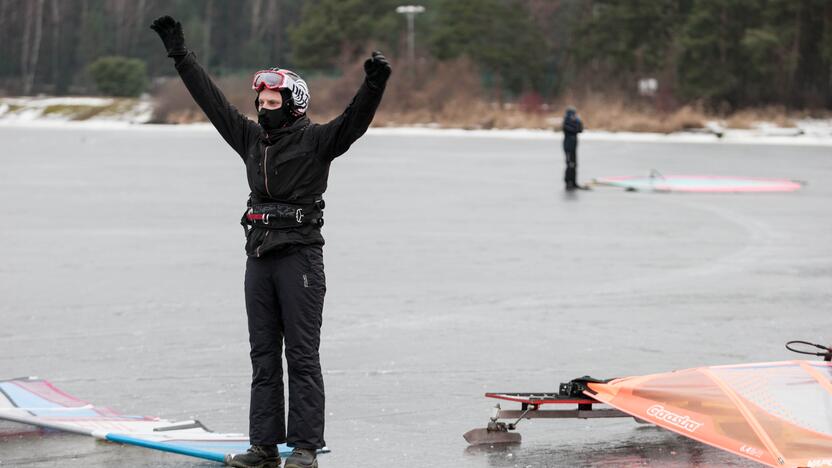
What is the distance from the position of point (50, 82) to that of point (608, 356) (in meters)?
112

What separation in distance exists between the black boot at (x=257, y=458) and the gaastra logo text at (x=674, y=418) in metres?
1.74

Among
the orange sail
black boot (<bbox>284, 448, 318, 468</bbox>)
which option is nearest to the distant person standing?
the orange sail

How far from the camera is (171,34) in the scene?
5805 millimetres

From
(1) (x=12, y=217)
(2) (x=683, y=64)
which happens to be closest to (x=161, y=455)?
(1) (x=12, y=217)

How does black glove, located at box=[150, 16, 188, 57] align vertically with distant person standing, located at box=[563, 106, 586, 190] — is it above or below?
above

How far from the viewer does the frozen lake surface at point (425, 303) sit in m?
6.68

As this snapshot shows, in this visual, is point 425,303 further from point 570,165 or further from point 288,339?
point 570,165

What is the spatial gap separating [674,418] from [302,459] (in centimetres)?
174

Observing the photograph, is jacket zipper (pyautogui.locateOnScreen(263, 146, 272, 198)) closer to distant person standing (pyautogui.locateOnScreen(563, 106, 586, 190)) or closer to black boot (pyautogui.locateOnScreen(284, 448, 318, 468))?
black boot (pyautogui.locateOnScreen(284, 448, 318, 468))

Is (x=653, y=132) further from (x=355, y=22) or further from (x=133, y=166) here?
(x=355, y=22)

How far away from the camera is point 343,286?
11984mm

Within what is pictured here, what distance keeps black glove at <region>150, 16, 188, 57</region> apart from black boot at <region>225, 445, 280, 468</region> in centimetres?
174

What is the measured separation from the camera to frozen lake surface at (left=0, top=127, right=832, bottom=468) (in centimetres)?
→ 668

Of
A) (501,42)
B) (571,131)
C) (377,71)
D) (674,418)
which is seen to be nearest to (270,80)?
(377,71)
